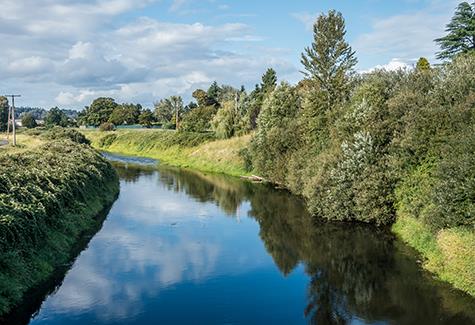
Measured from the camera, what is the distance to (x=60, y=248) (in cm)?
2842

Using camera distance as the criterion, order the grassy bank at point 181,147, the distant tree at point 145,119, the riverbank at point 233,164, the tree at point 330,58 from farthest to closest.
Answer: the distant tree at point 145,119 → the grassy bank at point 181,147 → the tree at point 330,58 → the riverbank at point 233,164

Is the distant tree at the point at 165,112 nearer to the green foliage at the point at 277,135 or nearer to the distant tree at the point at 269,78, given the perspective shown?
the distant tree at the point at 269,78

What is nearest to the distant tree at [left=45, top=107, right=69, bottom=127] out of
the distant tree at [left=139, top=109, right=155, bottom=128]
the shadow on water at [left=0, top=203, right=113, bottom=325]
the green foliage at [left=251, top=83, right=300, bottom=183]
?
the distant tree at [left=139, top=109, right=155, bottom=128]

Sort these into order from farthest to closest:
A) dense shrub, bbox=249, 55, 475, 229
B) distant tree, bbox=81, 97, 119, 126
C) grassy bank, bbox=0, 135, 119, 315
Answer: distant tree, bbox=81, 97, 119, 126 < dense shrub, bbox=249, 55, 475, 229 < grassy bank, bbox=0, 135, 119, 315

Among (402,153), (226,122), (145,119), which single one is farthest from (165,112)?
(402,153)

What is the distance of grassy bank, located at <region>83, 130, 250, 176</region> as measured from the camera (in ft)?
252

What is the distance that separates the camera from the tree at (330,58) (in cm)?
5538

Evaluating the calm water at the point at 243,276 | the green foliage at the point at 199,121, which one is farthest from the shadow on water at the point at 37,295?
the green foliage at the point at 199,121

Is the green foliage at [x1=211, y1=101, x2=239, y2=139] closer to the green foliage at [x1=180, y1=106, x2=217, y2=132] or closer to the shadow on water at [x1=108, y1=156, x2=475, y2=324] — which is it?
the green foliage at [x1=180, y1=106, x2=217, y2=132]

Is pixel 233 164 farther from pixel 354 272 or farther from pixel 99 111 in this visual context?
pixel 99 111

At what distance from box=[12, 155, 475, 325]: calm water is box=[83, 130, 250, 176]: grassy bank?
3290 centimetres

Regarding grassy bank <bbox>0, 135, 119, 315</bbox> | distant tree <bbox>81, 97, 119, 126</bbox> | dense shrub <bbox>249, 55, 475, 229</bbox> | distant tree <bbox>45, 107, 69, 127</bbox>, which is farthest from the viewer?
distant tree <bbox>81, 97, 119, 126</bbox>

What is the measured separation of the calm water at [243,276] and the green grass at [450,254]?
0.72 meters

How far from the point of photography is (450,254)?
24656 mm
